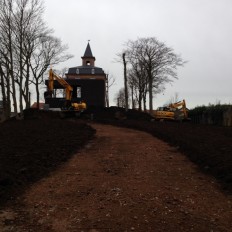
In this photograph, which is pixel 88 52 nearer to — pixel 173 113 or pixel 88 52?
pixel 88 52

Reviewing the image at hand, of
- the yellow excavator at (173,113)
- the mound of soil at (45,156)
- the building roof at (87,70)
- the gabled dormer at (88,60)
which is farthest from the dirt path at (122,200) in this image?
the gabled dormer at (88,60)

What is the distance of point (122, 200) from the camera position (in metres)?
7.89

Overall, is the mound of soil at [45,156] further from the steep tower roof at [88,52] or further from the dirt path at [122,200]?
the steep tower roof at [88,52]

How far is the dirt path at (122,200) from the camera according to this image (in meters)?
6.61

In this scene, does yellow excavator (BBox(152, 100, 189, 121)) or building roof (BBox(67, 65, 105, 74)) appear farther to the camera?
building roof (BBox(67, 65, 105, 74))

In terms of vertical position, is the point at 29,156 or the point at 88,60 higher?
the point at 88,60

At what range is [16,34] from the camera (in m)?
33.2

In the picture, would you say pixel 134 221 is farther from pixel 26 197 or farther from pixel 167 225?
pixel 26 197

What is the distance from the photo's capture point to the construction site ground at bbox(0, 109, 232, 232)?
22.1 feet

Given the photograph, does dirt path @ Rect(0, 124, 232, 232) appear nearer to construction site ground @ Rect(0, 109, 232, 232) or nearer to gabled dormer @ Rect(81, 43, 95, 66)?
construction site ground @ Rect(0, 109, 232, 232)

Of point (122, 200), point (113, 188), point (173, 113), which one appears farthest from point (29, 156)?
point (173, 113)

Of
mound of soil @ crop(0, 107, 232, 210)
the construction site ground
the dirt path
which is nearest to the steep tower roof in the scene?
mound of soil @ crop(0, 107, 232, 210)

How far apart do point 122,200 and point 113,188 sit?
97cm

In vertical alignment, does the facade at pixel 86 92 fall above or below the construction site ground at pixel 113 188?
above
